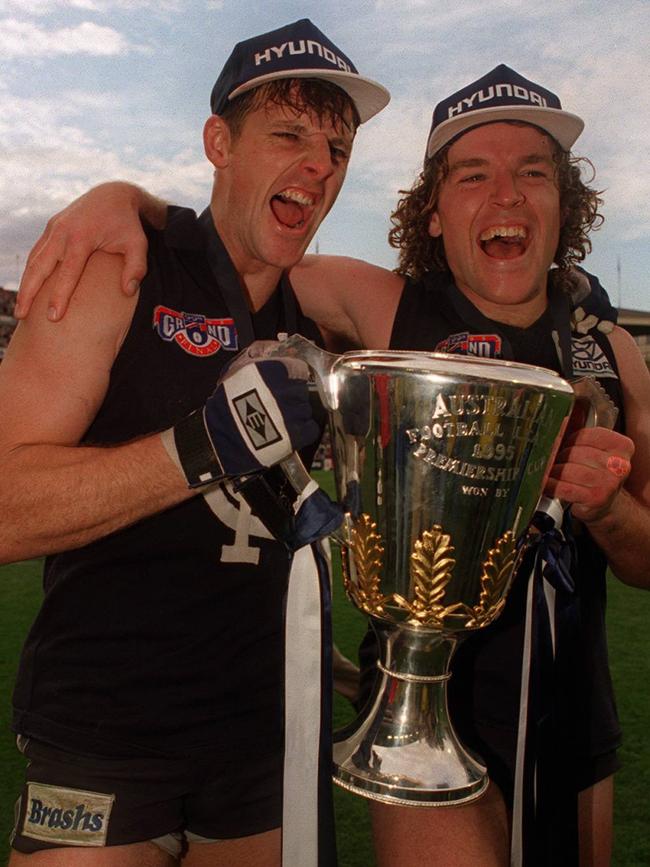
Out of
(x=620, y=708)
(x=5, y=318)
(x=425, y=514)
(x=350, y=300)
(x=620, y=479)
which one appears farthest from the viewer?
(x=5, y=318)

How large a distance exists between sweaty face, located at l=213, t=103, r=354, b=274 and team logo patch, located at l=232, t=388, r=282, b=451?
2.30ft

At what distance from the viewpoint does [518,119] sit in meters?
1.94

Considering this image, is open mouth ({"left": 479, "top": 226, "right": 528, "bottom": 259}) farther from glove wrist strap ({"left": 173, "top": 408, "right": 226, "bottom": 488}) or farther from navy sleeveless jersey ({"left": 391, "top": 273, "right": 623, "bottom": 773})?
glove wrist strap ({"left": 173, "top": 408, "right": 226, "bottom": 488})

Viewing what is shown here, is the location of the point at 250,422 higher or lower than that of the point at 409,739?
higher

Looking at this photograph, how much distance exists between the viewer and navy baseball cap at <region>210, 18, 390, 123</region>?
71.0 inches

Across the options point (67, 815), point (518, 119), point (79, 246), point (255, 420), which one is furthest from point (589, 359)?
point (67, 815)

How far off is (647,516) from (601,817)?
0.68 m

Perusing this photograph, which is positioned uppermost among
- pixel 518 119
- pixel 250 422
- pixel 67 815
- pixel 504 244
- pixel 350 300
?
pixel 518 119

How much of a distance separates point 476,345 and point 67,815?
1.23m

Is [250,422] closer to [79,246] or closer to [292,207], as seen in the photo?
[79,246]

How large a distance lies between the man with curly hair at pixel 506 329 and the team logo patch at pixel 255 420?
1.63 ft

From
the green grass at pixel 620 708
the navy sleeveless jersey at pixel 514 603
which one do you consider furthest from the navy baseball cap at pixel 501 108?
the green grass at pixel 620 708

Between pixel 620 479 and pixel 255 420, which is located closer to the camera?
pixel 255 420

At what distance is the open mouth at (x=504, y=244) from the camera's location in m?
1.91
